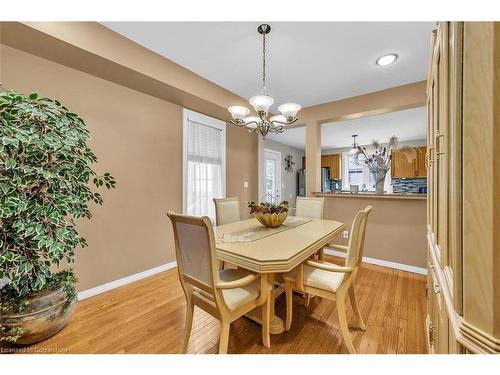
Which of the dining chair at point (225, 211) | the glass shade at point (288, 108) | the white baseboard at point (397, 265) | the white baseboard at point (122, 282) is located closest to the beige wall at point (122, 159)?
the white baseboard at point (122, 282)

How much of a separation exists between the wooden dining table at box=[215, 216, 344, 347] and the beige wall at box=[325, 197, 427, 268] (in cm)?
136

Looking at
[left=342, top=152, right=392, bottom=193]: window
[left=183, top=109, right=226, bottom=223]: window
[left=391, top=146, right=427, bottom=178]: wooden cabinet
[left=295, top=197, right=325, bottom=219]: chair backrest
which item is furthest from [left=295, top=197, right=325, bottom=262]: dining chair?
[left=342, top=152, right=392, bottom=193]: window

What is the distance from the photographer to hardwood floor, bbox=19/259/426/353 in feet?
4.95

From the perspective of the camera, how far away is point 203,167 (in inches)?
134

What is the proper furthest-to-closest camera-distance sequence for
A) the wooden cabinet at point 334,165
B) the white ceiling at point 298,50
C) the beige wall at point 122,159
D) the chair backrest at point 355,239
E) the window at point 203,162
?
the wooden cabinet at point 334,165
the window at point 203,162
the beige wall at point 122,159
the white ceiling at point 298,50
the chair backrest at point 355,239

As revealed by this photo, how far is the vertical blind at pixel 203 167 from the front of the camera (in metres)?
3.23

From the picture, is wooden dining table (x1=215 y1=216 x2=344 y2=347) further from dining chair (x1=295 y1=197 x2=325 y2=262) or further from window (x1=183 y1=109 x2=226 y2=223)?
window (x1=183 y1=109 x2=226 y2=223)

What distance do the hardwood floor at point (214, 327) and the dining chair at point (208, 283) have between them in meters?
0.22

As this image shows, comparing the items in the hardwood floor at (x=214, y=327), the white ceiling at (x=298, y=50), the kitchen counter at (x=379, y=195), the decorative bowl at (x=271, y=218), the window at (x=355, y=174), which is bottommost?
the hardwood floor at (x=214, y=327)

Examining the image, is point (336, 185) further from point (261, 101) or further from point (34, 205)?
point (34, 205)

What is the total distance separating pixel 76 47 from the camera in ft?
5.85

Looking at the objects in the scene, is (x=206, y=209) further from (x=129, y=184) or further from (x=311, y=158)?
(x=311, y=158)

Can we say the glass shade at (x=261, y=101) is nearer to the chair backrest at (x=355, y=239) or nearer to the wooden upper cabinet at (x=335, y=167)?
the chair backrest at (x=355, y=239)
